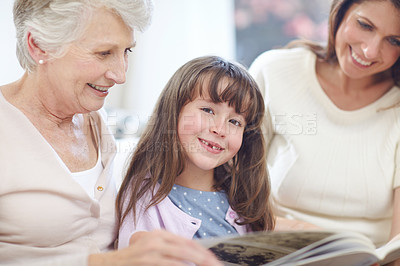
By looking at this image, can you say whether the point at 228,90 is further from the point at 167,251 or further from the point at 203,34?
the point at 203,34

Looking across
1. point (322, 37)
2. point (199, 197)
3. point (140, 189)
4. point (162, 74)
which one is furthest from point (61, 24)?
point (322, 37)

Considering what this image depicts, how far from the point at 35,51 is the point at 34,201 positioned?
400 mm

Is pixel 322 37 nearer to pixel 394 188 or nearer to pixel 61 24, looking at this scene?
pixel 394 188

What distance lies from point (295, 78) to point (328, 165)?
1.26 ft

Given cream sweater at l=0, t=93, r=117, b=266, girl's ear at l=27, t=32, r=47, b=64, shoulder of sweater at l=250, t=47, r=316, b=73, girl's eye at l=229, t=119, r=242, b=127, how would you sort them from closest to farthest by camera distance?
cream sweater at l=0, t=93, r=117, b=266, girl's ear at l=27, t=32, r=47, b=64, girl's eye at l=229, t=119, r=242, b=127, shoulder of sweater at l=250, t=47, r=316, b=73

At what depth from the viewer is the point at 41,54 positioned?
1.23m

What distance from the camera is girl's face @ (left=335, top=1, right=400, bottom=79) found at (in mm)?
1611


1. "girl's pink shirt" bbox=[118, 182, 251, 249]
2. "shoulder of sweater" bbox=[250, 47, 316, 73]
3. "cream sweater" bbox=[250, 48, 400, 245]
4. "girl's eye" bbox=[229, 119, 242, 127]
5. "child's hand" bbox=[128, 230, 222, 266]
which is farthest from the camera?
"shoulder of sweater" bbox=[250, 47, 316, 73]

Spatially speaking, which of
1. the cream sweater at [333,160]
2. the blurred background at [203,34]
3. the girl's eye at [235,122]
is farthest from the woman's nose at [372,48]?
the blurred background at [203,34]

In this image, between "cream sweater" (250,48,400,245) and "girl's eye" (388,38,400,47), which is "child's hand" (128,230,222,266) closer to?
"cream sweater" (250,48,400,245)

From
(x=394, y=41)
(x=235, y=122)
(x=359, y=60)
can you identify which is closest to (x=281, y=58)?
(x=359, y=60)

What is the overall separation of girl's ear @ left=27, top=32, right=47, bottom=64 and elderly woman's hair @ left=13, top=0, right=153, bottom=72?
1cm

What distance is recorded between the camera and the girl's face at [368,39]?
1.61 meters

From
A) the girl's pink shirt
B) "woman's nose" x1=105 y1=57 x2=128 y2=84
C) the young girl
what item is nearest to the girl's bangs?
the young girl
